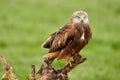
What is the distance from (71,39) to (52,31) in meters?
11.9

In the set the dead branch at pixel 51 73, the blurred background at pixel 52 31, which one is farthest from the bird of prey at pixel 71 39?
the blurred background at pixel 52 31

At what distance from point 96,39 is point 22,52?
351cm

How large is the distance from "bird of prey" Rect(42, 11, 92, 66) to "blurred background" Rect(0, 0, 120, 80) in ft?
10.4

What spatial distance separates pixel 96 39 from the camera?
2138 centimetres

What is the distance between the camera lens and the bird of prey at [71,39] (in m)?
9.89

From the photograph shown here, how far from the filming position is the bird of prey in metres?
9.89

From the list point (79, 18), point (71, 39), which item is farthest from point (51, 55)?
point (79, 18)

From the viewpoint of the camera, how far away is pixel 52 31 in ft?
71.8

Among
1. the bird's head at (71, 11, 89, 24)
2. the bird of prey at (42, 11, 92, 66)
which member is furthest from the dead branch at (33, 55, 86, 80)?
the bird's head at (71, 11, 89, 24)

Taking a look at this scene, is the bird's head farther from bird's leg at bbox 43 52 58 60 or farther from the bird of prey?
bird's leg at bbox 43 52 58 60

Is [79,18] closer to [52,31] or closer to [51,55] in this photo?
[51,55]

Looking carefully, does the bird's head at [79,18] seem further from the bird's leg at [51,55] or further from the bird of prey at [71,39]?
the bird's leg at [51,55]

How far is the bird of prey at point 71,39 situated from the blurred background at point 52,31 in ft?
10.4

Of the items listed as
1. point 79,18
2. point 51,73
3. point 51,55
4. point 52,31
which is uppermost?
point 52,31
